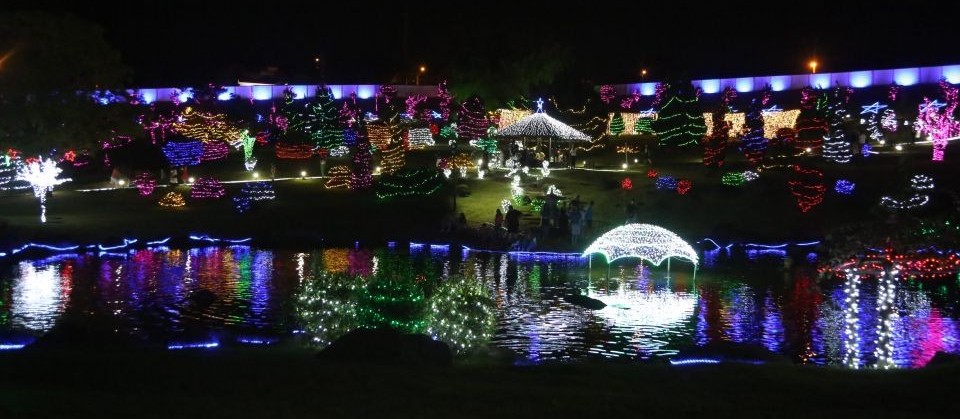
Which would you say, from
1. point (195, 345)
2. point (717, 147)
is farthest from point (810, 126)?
point (195, 345)

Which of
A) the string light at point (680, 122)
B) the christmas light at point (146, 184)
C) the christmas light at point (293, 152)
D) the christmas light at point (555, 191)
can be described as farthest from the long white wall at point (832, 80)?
the christmas light at point (146, 184)

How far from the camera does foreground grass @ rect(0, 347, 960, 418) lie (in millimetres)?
10922

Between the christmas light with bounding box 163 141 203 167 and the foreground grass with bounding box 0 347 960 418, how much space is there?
142 feet

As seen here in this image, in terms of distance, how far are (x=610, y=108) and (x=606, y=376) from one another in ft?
230

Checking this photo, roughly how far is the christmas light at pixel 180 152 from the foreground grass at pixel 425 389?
43.4 meters

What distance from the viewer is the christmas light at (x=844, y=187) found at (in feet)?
157

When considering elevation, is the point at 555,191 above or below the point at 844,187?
below

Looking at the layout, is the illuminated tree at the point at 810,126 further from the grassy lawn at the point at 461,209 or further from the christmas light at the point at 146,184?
the christmas light at the point at 146,184

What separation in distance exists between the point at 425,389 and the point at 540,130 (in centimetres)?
4167

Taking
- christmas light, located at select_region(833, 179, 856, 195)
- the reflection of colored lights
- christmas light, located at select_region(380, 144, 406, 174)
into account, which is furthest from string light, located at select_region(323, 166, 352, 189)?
the reflection of colored lights

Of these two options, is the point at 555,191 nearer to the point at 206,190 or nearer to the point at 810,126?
the point at 206,190

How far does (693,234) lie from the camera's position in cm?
4266

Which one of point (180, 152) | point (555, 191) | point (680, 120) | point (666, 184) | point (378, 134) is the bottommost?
point (555, 191)

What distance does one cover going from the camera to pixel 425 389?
1220cm
